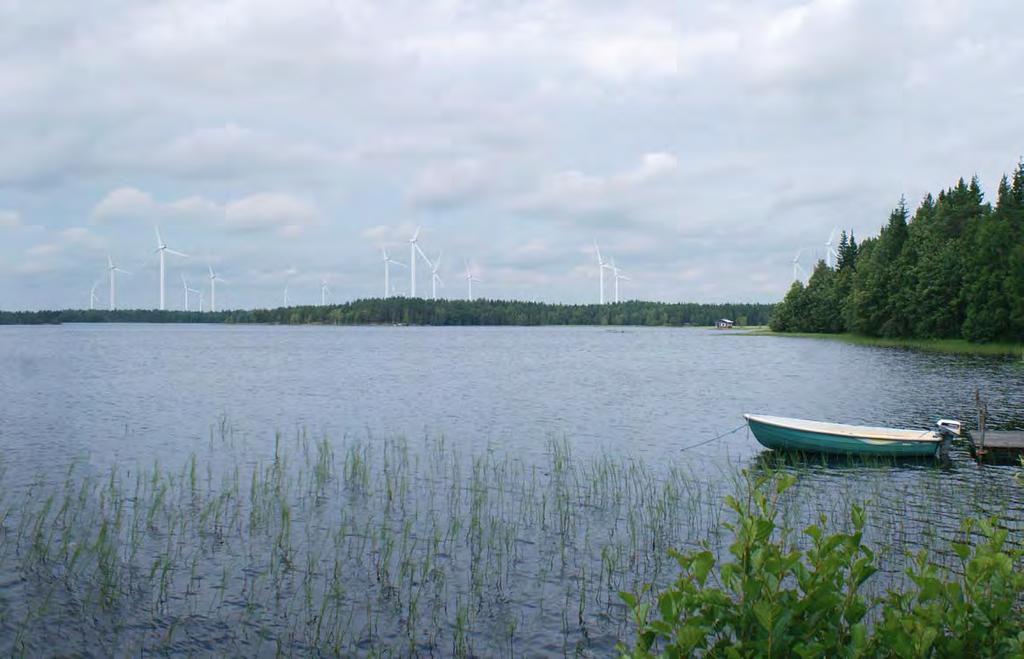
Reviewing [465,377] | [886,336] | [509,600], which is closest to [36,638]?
[509,600]

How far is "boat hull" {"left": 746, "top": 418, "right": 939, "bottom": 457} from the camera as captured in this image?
30203 millimetres

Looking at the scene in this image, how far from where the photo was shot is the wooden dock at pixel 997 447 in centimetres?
3067

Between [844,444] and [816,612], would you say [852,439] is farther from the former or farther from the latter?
[816,612]

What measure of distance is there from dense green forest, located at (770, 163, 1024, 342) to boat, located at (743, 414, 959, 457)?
68916 millimetres

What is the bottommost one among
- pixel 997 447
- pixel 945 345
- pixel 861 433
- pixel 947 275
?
pixel 997 447

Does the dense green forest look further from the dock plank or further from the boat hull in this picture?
the boat hull

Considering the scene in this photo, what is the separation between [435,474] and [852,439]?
16135mm

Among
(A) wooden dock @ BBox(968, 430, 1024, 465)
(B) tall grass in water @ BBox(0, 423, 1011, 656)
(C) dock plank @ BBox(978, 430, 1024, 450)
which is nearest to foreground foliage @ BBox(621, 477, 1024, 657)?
(B) tall grass in water @ BBox(0, 423, 1011, 656)

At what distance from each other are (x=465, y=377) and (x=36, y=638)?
5875 cm

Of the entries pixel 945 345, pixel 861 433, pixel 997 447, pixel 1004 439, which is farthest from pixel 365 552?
pixel 945 345

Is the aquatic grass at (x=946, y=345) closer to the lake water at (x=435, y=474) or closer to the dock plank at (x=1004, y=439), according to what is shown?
the lake water at (x=435, y=474)

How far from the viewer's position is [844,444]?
3048cm

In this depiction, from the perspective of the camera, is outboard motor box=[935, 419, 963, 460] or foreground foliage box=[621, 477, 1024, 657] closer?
foreground foliage box=[621, 477, 1024, 657]

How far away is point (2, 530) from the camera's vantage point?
64.3 ft
